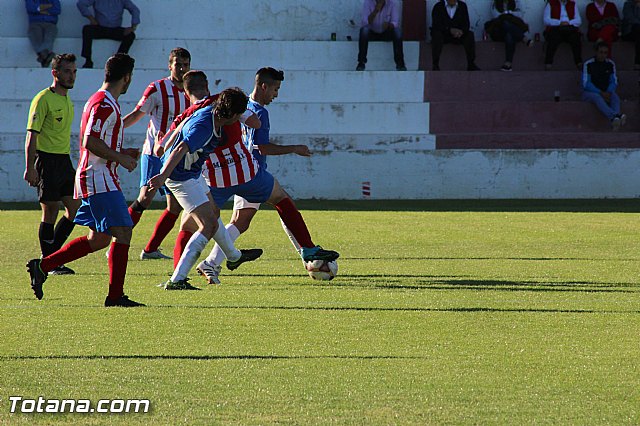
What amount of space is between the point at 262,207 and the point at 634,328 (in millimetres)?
12382

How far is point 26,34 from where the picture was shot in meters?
24.0

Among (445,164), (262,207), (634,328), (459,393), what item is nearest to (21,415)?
(459,393)

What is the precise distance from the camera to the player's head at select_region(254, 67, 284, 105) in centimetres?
975


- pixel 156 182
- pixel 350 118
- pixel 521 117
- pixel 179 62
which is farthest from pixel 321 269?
pixel 521 117

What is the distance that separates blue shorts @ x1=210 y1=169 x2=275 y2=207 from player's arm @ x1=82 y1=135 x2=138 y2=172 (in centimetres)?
165

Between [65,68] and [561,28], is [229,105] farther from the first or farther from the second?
[561,28]

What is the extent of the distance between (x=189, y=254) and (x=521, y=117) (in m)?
15.5

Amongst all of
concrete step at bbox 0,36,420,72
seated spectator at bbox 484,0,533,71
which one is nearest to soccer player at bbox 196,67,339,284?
concrete step at bbox 0,36,420,72

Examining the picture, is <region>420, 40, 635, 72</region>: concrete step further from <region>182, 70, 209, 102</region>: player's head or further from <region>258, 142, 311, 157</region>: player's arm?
<region>182, 70, 209, 102</region>: player's head

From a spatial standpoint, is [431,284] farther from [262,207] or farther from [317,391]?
[262,207]

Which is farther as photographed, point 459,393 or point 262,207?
point 262,207

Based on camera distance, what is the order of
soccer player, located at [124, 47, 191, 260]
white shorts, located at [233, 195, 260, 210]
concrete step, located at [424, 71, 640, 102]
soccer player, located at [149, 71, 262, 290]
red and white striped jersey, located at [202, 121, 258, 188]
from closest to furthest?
soccer player, located at [149, 71, 262, 290]
red and white striped jersey, located at [202, 121, 258, 188]
white shorts, located at [233, 195, 260, 210]
soccer player, located at [124, 47, 191, 260]
concrete step, located at [424, 71, 640, 102]

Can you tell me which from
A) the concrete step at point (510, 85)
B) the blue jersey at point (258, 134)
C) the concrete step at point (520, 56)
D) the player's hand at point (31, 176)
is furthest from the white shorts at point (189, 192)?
the concrete step at point (520, 56)

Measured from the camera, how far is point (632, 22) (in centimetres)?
2439
